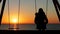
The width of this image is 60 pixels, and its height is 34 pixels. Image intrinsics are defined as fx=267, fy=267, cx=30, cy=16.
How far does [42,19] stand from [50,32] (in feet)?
2.48

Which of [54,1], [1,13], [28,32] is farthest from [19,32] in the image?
[54,1]

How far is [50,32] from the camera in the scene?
11789 mm

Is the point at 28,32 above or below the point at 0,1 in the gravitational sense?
below

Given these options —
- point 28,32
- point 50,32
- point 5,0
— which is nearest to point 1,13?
point 5,0

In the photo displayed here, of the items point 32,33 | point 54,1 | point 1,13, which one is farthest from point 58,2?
point 1,13

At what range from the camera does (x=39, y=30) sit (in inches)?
476

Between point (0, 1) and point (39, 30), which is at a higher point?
point (0, 1)

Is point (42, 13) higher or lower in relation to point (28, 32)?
higher

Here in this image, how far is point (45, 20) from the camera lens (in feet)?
40.0

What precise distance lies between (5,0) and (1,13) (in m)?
0.61

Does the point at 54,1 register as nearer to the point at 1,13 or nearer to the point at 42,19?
the point at 42,19

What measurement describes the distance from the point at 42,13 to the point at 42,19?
27 centimetres

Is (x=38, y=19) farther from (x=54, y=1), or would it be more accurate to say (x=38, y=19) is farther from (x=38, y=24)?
(x=54, y=1)

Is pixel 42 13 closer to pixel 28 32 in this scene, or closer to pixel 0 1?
pixel 28 32
